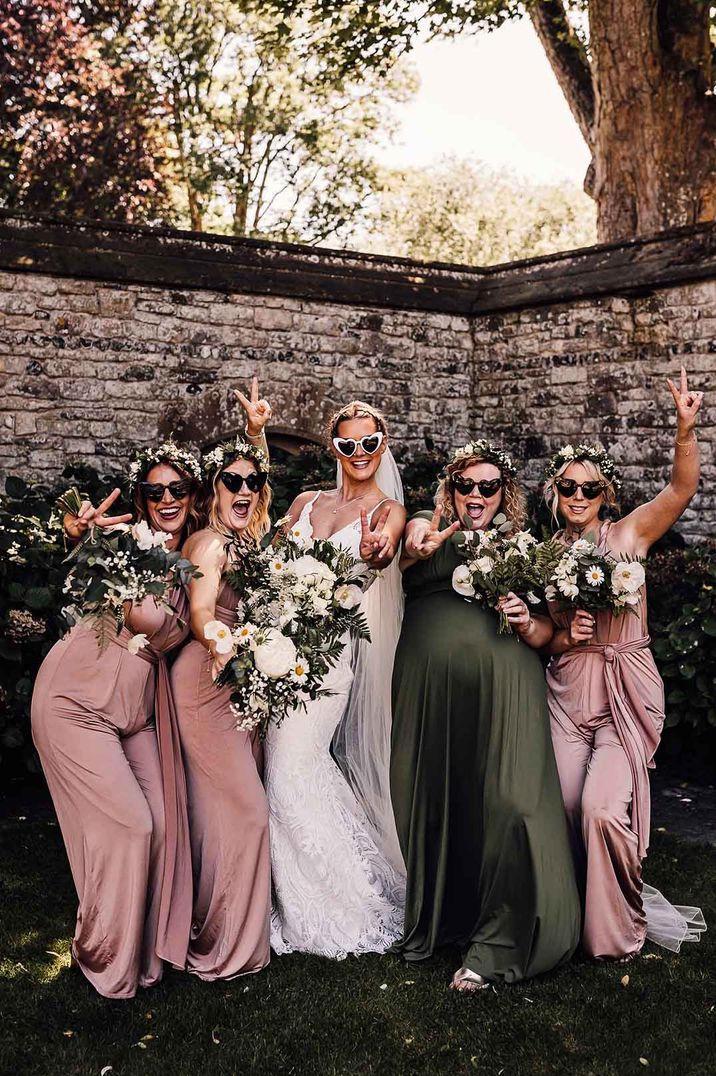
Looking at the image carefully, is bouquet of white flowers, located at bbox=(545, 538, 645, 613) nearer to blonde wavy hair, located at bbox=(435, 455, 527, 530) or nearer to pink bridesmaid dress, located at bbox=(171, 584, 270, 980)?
blonde wavy hair, located at bbox=(435, 455, 527, 530)

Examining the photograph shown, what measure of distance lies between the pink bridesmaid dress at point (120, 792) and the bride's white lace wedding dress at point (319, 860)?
0.46m

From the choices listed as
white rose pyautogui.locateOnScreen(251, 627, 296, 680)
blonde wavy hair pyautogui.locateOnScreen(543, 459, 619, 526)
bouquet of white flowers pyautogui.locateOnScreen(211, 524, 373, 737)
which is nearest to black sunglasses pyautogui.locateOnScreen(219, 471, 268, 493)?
bouquet of white flowers pyautogui.locateOnScreen(211, 524, 373, 737)

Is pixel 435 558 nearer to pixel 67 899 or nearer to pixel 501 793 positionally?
pixel 501 793

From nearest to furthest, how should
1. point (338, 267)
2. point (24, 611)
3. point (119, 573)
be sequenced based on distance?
point (119, 573) → point (24, 611) → point (338, 267)

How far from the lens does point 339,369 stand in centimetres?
1068

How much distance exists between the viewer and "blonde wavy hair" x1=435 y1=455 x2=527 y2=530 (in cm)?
462

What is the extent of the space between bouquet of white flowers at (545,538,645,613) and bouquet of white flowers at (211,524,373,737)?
815mm

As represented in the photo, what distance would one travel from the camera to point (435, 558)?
4.48m

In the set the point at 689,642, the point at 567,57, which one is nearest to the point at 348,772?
the point at 689,642

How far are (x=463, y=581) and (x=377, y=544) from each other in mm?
379

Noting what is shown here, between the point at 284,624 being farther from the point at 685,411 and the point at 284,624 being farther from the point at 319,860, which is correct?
the point at 685,411

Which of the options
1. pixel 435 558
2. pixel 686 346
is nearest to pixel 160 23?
pixel 686 346

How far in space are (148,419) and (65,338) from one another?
1.02 m

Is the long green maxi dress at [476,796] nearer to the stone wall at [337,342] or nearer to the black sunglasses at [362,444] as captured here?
the black sunglasses at [362,444]
